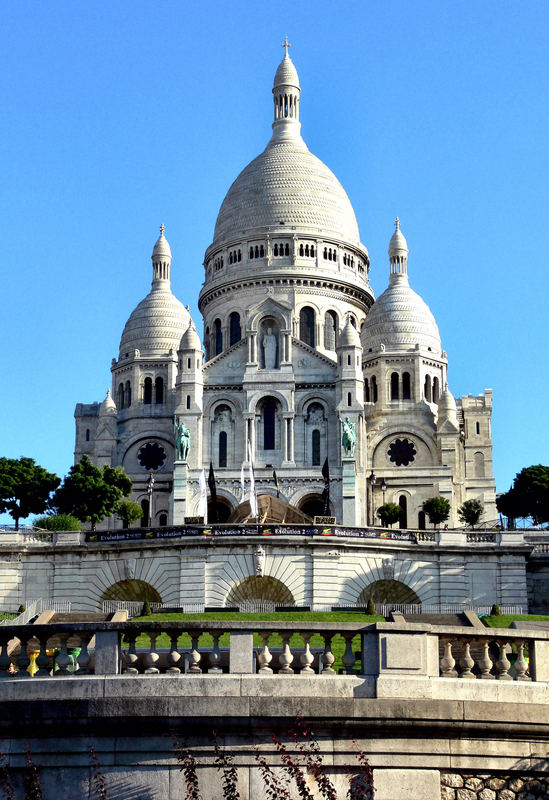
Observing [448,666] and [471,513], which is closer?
[448,666]

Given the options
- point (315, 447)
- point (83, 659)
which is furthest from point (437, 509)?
point (83, 659)

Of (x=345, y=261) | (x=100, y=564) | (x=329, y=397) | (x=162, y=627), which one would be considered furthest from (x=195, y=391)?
(x=162, y=627)

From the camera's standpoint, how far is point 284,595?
180 ft

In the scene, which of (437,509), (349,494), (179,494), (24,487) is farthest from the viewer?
(179,494)

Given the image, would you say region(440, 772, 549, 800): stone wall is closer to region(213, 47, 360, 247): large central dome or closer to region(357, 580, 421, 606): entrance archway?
region(357, 580, 421, 606): entrance archway

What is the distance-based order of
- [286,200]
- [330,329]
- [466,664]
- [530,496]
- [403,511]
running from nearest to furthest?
[466,664], [530,496], [403,511], [330,329], [286,200]

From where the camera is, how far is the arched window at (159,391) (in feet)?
324

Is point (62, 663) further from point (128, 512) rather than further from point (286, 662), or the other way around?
point (128, 512)

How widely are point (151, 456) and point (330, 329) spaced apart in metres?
16.2

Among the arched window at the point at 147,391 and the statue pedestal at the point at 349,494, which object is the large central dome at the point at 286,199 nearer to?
the arched window at the point at 147,391

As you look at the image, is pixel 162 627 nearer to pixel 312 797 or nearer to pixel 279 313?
pixel 312 797

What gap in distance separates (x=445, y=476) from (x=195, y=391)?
17142mm

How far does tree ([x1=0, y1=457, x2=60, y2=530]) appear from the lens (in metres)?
72.8

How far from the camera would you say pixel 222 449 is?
291ft
